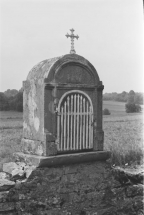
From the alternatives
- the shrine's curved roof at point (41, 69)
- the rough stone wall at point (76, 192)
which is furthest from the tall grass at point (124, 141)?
the shrine's curved roof at point (41, 69)

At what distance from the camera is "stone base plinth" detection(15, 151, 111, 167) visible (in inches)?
228

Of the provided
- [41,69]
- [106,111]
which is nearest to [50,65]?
[41,69]

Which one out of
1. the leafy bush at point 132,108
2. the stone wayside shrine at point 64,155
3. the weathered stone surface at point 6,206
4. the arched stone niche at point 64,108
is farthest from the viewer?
the leafy bush at point 132,108

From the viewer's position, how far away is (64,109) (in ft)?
20.1

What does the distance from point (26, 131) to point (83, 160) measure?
1.20 metres

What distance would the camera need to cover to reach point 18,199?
224 inches

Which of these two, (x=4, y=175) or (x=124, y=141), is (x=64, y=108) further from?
(x=124, y=141)

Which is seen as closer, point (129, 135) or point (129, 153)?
point (129, 153)

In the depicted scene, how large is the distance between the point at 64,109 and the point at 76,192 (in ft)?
5.01

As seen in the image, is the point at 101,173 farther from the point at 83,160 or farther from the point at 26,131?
the point at 26,131

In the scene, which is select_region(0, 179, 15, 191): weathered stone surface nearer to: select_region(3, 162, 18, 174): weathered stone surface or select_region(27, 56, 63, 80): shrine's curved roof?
select_region(3, 162, 18, 174): weathered stone surface

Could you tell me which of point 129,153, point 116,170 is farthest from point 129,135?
point 116,170

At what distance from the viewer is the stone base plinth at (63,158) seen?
580 cm

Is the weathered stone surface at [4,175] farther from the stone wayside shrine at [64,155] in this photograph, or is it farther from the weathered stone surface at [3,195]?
the weathered stone surface at [3,195]
